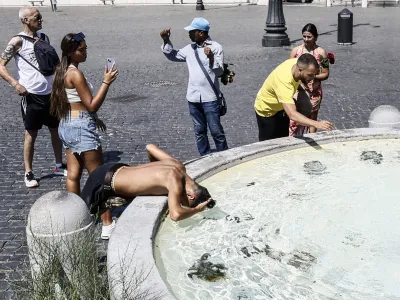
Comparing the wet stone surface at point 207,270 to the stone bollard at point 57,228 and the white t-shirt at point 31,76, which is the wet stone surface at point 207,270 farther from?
the white t-shirt at point 31,76

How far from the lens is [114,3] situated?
3319 centimetres

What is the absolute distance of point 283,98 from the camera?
614 centimetres

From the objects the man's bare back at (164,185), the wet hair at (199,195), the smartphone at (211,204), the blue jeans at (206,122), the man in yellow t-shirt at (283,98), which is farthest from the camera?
the blue jeans at (206,122)

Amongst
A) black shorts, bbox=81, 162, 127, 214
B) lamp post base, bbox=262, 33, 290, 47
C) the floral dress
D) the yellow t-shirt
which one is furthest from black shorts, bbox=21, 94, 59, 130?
lamp post base, bbox=262, 33, 290, 47

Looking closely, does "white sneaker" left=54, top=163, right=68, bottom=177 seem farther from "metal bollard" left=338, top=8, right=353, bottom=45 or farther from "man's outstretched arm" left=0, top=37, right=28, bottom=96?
"metal bollard" left=338, top=8, right=353, bottom=45

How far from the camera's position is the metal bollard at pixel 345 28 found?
1695cm

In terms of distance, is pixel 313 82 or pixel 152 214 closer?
pixel 152 214

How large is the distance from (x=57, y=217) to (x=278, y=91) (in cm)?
270

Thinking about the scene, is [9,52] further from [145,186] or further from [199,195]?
[199,195]

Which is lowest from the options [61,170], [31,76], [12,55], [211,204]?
[61,170]

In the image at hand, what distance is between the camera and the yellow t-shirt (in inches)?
242

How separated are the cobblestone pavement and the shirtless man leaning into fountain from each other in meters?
0.91

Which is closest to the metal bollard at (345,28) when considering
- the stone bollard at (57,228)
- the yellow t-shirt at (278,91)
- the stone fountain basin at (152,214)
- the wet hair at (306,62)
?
the stone fountain basin at (152,214)

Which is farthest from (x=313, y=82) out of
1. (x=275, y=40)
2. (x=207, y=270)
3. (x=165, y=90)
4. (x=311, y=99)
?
(x=275, y=40)
